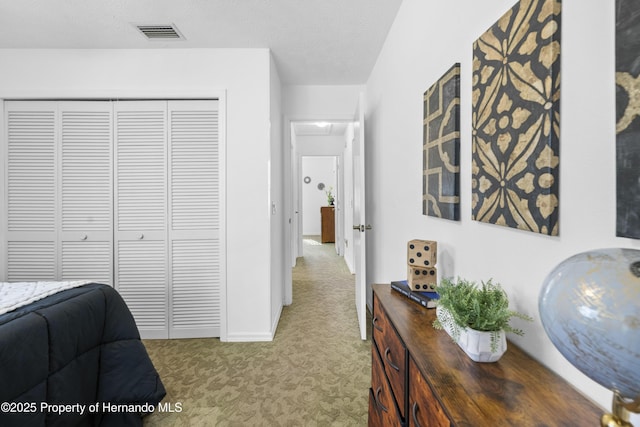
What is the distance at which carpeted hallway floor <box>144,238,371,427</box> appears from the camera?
5.74 feet

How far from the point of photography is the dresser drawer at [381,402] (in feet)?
3.68

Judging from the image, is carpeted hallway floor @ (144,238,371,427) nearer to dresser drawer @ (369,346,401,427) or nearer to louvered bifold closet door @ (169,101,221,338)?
louvered bifold closet door @ (169,101,221,338)

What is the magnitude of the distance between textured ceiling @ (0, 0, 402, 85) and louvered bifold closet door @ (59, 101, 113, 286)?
54 cm

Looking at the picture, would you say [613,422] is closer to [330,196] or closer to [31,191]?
[31,191]

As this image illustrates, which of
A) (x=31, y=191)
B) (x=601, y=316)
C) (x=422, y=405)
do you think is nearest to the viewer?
(x=601, y=316)

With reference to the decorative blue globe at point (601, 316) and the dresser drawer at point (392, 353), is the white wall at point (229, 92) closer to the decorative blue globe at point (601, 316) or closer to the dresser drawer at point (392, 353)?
the dresser drawer at point (392, 353)

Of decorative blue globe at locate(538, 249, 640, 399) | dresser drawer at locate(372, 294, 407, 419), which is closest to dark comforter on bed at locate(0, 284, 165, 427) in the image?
dresser drawer at locate(372, 294, 407, 419)

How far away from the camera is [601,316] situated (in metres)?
0.39

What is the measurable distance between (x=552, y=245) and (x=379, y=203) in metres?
2.05

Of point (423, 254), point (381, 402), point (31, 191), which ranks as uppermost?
point (31, 191)

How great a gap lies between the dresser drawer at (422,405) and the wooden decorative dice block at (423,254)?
0.51 m

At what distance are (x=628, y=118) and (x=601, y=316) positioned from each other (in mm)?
450

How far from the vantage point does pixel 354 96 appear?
11.8 ft

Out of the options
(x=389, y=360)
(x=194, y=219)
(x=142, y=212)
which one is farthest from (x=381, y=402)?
(x=142, y=212)
